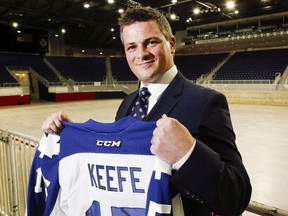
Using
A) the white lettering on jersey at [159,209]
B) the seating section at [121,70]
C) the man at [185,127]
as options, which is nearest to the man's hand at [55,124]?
the man at [185,127]

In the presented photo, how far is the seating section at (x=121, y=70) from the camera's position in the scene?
23069mm

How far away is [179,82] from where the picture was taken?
1084mm

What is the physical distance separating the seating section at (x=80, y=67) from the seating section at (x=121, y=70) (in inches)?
37.8

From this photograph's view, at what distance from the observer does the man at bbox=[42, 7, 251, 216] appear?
78cm

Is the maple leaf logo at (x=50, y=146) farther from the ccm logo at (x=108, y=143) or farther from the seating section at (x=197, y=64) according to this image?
the seating section at (x=197, y=64)

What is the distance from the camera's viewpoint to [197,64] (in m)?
22.2

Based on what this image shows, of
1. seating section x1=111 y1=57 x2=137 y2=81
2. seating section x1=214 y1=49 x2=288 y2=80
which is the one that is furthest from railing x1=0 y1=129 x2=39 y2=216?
seating section x1=111 y1=57 x2=137 y2=81

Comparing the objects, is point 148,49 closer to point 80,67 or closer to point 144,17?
point 144,17

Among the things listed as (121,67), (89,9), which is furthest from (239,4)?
(121,67)

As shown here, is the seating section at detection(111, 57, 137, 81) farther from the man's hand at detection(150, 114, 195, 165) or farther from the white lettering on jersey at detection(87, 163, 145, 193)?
the man's hand at detection(150, 114, 195, 165)

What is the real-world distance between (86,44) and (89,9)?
8180 millimetres

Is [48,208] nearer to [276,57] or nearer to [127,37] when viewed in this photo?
[127,37]

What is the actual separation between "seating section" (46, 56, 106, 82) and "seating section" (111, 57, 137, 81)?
37.8 inches

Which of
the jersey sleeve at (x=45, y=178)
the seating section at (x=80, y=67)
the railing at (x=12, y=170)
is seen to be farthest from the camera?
the seating section at (x=80, y=67)
